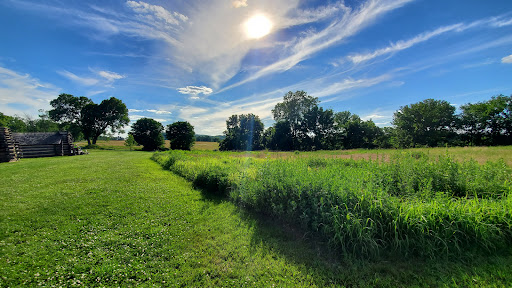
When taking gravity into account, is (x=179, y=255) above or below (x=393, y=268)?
below

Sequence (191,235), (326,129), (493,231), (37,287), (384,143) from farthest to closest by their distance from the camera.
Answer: (326,129) → (384,143) → (191,235) → (493,231) → (37,287)

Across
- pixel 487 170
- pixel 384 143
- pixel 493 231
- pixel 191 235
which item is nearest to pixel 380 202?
pixel 493 231

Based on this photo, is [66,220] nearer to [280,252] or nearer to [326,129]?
[280,252]

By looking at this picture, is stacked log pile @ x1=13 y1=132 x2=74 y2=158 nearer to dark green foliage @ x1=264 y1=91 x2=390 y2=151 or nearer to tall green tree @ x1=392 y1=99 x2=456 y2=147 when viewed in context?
dark green foliage @ x1=264 y1=91 x2=390 y2=151

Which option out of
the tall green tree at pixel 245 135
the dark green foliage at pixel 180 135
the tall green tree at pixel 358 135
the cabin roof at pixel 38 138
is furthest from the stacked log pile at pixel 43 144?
the tall green tree at pixel 358 135

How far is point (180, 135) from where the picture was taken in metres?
52.8

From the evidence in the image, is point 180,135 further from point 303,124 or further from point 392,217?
point 392,217

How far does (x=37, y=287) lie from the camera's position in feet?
9.55

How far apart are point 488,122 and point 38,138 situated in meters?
73.0

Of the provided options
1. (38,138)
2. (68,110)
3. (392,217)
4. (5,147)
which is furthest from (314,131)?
(68,110)

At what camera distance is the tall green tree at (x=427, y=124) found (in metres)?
33.0

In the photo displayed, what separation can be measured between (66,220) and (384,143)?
46.0 m

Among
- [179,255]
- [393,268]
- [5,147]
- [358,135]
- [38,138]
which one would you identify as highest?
[358,135]

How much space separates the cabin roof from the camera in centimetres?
2541
